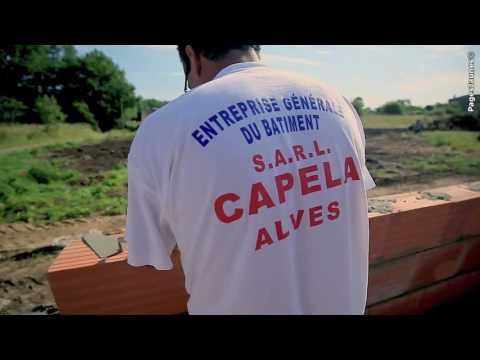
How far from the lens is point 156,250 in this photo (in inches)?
37.1

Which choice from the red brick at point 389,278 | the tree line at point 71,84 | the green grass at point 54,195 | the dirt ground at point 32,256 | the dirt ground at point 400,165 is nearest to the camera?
the red brick at point 389,278

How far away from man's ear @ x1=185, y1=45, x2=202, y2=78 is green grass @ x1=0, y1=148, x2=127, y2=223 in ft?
18.0

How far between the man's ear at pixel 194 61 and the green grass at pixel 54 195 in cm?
549

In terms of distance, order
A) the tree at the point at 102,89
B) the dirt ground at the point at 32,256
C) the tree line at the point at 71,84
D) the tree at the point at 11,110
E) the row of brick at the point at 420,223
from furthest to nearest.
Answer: the tree at the point at 102,89, the tree line at the point at 71,84, the tree at the point at 11,110, the dirt ground at the point at 32,256, the row of brick at the point at 420,223

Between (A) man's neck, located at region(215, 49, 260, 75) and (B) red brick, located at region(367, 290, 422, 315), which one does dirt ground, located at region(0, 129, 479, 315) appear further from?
(A) man's neck, located at region(215, 49, 260, 75)

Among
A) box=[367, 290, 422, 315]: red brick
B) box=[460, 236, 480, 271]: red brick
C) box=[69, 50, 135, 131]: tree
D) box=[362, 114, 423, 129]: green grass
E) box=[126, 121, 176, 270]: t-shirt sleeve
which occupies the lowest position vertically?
box=[367, 290, 422, 315]: red brick

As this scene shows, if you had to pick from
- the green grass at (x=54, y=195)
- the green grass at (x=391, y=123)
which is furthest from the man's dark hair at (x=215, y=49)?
the green grass at (x=391, y=123)

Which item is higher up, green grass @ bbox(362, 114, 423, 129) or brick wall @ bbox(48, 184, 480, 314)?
green grass @ bbox(362, 114, 423, 129)

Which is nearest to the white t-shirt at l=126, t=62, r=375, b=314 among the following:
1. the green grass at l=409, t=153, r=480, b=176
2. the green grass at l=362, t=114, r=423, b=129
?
the green grass at l=409, t=153, r=480, b=176

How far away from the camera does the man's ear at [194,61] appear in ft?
3.77

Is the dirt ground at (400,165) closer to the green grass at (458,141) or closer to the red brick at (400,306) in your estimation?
the green grass at (458,141)

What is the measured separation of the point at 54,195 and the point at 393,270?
769 cm

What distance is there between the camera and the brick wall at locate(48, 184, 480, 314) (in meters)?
1.43
